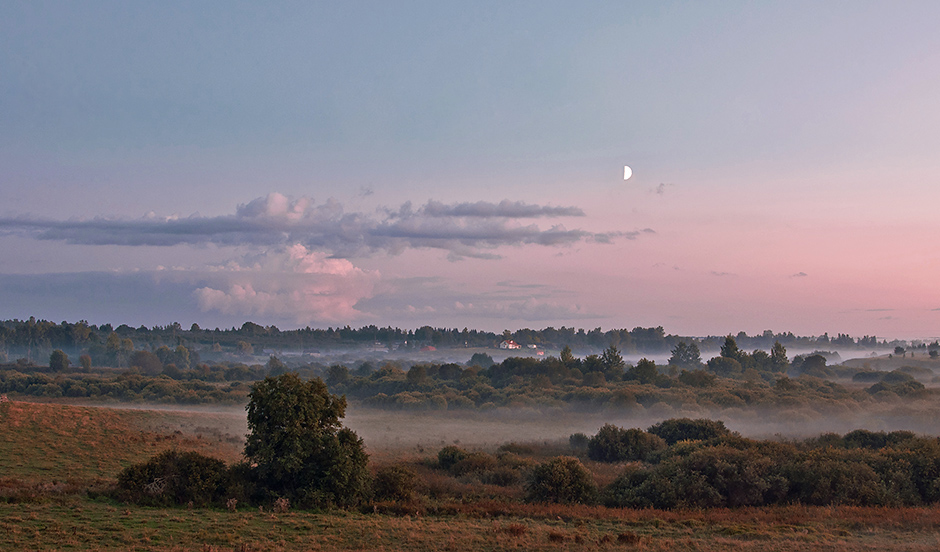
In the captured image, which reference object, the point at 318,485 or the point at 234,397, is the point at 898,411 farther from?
the point at 234,397

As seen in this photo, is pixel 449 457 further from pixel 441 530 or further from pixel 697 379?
pixel 697 379

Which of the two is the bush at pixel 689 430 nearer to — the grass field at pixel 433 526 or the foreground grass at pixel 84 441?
the grass field at pixel 433 526

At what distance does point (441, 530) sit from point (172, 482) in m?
11.2

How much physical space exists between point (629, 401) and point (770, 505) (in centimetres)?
5405

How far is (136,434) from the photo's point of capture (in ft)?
154

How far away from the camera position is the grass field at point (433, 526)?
62.4ft

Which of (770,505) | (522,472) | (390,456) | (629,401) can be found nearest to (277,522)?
(522,472)

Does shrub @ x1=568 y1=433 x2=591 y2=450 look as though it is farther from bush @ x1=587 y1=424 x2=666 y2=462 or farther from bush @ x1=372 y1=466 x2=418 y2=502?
bush @ x1=372 y1=466 x2=418 y2=502

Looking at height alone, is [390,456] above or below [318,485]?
below

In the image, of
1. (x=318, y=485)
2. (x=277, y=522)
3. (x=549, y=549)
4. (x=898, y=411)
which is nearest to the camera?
(x=549, y=549)

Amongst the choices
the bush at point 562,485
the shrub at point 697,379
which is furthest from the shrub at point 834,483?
the shrub at point 697,379

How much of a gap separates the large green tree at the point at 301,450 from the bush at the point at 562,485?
8.40 metres

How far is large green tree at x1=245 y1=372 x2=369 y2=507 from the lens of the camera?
26.5m

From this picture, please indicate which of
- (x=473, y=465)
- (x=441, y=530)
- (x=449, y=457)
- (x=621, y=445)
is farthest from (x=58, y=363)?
(x=441, y=530)
